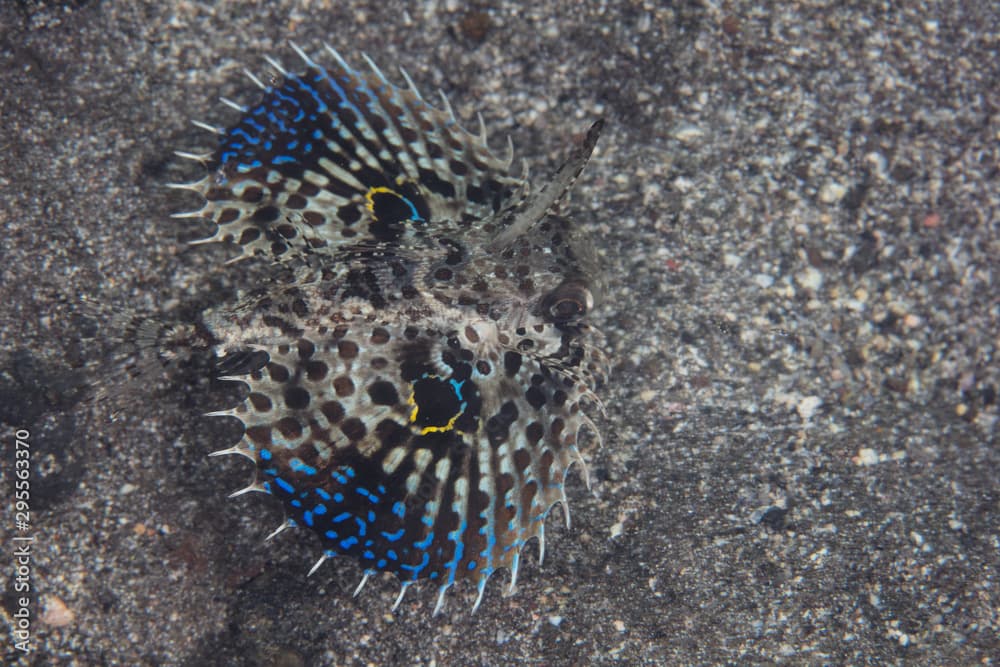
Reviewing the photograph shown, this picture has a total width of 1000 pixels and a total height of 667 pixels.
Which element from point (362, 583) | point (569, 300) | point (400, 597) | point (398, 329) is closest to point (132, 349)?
point (398, 329)

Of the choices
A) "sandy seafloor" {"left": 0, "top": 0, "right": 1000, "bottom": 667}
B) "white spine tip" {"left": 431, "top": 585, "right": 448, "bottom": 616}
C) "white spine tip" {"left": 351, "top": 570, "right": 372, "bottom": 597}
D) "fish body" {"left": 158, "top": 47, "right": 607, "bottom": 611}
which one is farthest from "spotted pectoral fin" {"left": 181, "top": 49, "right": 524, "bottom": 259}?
"white spine tip" {"left": 431, "top": 585, "right": 448, "bottom": 616}

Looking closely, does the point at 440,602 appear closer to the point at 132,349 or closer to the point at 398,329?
the point at 398,329

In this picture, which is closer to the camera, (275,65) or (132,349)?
(132,349)

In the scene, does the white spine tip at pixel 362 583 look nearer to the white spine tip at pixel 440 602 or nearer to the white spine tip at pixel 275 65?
the white spine tip at pixel 440 602

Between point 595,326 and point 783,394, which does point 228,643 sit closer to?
point 595,326

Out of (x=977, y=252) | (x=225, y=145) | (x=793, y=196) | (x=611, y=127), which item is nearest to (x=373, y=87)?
(x=225, y=145)

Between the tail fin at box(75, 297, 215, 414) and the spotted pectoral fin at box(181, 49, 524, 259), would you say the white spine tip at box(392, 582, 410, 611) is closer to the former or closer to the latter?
the tail fin at box(75, 297, 215, 414)

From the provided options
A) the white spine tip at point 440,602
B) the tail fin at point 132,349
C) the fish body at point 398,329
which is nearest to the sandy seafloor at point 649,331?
the white spine tip at point 440,602
